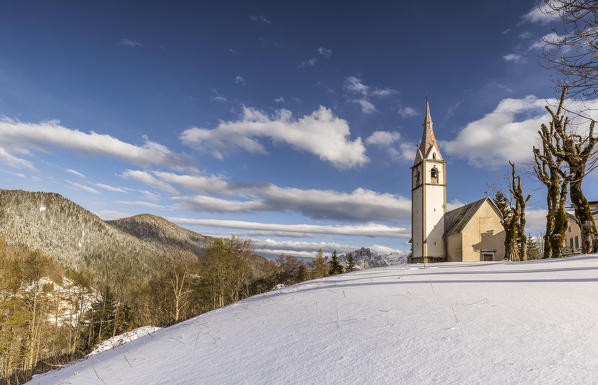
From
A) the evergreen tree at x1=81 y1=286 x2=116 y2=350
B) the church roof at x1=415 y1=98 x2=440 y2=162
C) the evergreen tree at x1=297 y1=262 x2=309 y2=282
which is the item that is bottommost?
the evergreen tree at x1=81 y1=286 x2=116 y2=350

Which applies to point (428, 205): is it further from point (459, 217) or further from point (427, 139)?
point (427, 139)

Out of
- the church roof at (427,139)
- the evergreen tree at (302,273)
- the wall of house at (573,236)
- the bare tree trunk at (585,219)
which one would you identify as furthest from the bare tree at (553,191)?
the evergreen tree at (302,273)

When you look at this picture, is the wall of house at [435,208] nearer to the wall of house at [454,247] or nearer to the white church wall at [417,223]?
the wall of house at [454,247]

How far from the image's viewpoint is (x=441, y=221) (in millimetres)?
32375

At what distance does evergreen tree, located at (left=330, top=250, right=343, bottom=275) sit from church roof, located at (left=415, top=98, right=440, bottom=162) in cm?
2652

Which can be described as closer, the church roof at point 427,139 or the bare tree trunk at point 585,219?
the bare tree trunk at point 585,219

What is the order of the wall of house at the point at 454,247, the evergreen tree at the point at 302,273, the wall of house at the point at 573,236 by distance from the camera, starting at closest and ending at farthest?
the wall of house at the point at 454,247
the wall of house at the point at 573,236
the evergreen tree at the point at 302,273

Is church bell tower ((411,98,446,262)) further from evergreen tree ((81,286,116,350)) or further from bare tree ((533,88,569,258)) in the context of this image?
evergreen tree ((81,286,116,350))

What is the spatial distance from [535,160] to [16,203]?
9138 inches

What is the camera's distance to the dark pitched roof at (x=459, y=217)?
29266 millimetres

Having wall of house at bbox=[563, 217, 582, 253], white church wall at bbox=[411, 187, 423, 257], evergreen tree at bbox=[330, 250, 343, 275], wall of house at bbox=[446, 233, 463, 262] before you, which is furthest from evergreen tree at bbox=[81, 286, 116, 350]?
wall of house at bbox=[563, 217, 582, 253]

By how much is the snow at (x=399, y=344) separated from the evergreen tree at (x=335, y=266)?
50117mm

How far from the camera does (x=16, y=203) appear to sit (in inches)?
6875

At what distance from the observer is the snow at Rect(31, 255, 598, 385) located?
2.39 m
